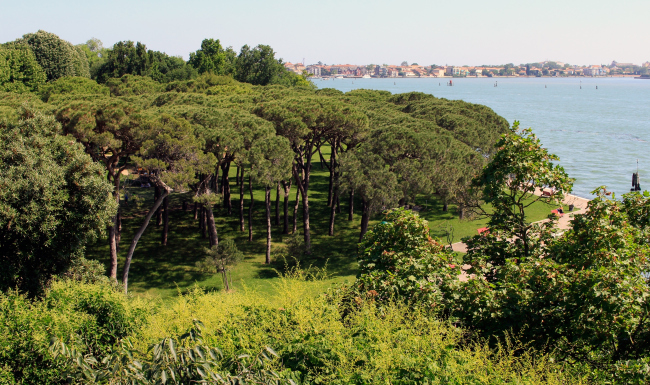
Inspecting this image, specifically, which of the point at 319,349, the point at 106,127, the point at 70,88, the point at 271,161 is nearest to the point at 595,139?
the point at 271,161

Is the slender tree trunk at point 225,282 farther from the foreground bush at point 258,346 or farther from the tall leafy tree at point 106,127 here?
the foreground bush at point 258,346

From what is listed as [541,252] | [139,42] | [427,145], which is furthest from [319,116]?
[139,42]

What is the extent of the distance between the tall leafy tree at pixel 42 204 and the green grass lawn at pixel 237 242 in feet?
19.3

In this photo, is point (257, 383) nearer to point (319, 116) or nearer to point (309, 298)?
point (309, 298)

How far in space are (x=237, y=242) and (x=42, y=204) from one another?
1468 cm

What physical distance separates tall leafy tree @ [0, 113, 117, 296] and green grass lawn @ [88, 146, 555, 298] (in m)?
5.87

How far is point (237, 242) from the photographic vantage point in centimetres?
2831

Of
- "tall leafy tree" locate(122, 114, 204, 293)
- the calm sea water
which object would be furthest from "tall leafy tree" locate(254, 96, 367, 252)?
the calm sea water

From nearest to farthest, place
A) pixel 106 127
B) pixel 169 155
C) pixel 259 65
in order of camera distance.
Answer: pixel 106 127 → pixel 169 155 → pixel 259 65

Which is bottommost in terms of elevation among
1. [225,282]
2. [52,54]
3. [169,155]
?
[225,282]

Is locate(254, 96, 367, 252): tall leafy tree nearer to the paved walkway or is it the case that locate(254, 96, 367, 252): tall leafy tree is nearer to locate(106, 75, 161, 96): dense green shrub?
the paved walkway

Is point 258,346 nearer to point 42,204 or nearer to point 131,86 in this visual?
point 42,204

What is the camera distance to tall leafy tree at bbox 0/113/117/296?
1398 cm

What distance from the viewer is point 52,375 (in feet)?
32.4
